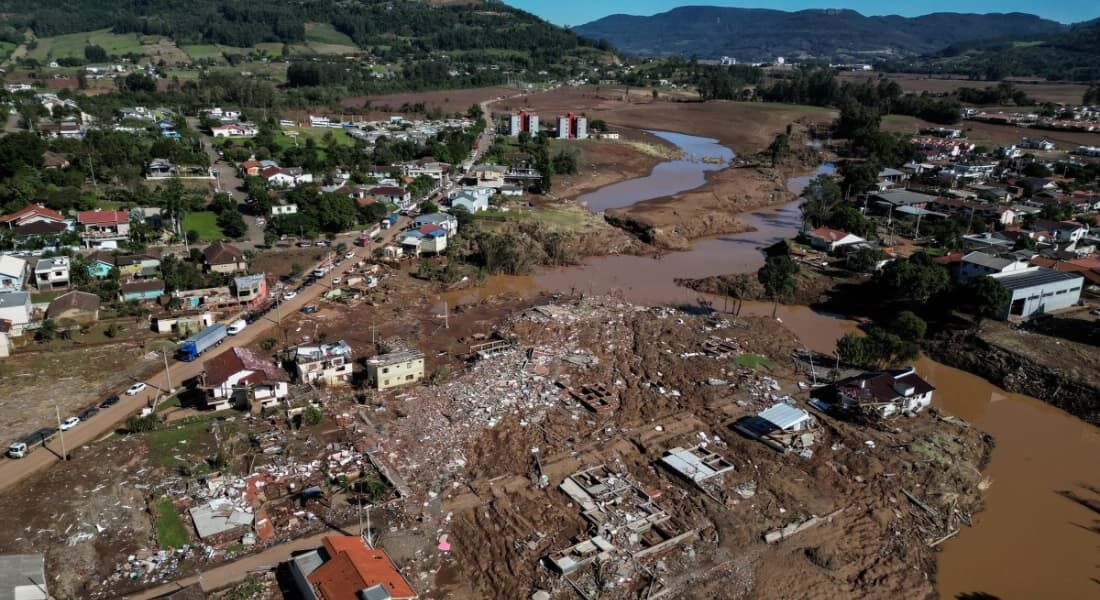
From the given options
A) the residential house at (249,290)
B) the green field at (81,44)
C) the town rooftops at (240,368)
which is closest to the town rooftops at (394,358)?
the town rooftops at (240,368)

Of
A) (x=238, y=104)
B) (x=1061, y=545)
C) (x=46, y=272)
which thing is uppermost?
(x=238, y=104)

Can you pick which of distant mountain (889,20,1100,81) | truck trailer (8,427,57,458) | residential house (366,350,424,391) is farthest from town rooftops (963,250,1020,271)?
→ distant mountain (889,20,1100,81)

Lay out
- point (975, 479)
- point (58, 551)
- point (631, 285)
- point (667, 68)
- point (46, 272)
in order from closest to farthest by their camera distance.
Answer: point (58, 551) → point (975, 479) → point (46, 272) → point (631, 285) → point (667, 68)

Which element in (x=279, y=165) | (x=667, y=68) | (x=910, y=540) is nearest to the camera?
(x=910, y=540)

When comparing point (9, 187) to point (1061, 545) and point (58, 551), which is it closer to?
point (58, 551)

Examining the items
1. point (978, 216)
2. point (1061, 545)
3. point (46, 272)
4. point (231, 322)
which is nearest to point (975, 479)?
point (1061, 545)

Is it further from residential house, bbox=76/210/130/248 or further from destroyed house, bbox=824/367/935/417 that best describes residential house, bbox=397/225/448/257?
destroyed house, bbox=824/367/935/417

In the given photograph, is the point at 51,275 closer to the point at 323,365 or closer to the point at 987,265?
the point at 323,365

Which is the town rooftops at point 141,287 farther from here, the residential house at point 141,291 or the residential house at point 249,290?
the residential house at point 249,290
